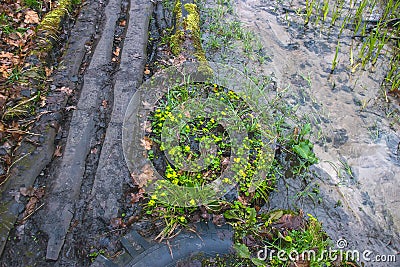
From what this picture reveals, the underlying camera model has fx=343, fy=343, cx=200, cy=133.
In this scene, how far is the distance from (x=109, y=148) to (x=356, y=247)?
2.82 metres

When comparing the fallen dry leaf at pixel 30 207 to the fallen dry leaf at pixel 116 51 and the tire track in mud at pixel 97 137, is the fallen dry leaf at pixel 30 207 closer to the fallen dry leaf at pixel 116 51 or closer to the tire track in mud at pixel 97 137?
the tire track in mud at pixel 97 137

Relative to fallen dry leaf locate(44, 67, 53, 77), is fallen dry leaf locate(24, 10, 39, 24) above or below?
above

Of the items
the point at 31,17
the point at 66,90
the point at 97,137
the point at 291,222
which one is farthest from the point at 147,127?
the point at 31,17

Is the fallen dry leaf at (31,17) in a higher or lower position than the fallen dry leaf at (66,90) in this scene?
higher

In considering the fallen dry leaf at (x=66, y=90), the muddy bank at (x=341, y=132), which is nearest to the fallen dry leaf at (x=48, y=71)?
the fallen dry leaf at (x=66, y=90)

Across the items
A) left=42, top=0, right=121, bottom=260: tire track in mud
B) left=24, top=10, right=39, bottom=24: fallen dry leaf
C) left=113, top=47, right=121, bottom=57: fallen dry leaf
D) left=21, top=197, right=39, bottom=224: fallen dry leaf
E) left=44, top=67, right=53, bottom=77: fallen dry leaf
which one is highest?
left=24, top=10, right=39, bottom=24: fallen dry leaf

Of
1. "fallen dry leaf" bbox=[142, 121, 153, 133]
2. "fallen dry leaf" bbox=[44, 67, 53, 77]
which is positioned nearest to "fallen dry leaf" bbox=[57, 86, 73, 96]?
"fallen dry leaf" bbox=[44, 67, 53, 77]

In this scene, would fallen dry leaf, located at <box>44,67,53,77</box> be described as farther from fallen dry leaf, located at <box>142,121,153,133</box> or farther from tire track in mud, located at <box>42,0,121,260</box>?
fallen dry leaf, located at <box>142,121,153,133</box>

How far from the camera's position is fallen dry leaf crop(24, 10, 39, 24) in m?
5.21

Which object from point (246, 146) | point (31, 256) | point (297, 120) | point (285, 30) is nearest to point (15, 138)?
point (31, 256)

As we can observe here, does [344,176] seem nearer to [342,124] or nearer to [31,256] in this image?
[342,124]

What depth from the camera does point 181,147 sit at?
3.93 meters

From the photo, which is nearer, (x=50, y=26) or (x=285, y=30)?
(x=50, y=26)

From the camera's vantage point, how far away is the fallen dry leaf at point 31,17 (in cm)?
521
